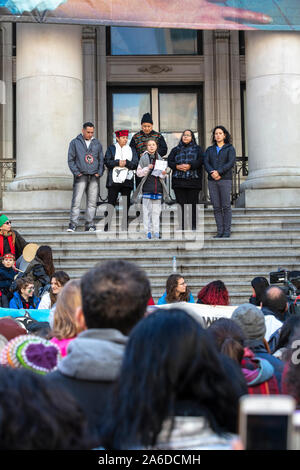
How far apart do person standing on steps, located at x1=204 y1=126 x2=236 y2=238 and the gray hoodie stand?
405 inches

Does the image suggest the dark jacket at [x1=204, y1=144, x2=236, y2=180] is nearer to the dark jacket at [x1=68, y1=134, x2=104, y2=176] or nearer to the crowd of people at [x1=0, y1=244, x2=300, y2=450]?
the dark jacket at [x1=68, y1=134, x2=104, y2=176]

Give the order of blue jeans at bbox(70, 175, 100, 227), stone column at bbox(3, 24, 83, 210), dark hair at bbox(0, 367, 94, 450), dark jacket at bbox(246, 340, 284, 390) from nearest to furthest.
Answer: dark hair at bbox(0, 367, 94, 450) < dark jacket at bbox(246, 340, 284, 390) < blue jeans at bbox(70, 175, 100, 227) < stone column at bbox(3, 24, 83, 210)

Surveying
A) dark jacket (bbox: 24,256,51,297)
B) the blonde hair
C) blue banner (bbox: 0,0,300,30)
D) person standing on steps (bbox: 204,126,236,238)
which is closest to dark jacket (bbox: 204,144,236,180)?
person standing on steps (bbox: 204,126,236,238)

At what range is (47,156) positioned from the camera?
15.4 meters


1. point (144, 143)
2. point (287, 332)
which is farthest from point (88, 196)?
point (287, 332)

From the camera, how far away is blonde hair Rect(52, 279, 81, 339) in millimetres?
4102

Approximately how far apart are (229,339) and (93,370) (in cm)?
150

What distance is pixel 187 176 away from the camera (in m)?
13.6

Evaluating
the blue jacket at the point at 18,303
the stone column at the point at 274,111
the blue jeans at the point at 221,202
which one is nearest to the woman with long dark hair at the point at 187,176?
the blue jeans at the point at 221,202

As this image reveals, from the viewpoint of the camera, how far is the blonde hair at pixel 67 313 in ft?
13.5

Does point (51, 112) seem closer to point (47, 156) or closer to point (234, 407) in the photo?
point (47, 156)

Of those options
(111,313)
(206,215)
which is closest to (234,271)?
(206,215)

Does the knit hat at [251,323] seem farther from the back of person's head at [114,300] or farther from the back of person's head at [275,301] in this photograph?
the back of person's head at [114,300]

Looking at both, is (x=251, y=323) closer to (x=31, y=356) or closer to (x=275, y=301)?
(x=275, y=301)
